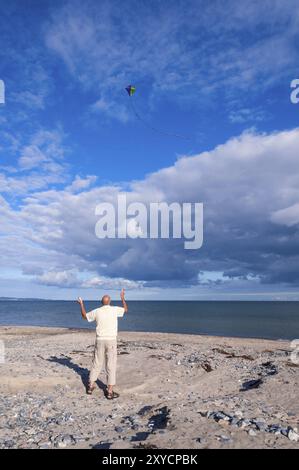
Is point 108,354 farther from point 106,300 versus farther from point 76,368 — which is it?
point 76,368

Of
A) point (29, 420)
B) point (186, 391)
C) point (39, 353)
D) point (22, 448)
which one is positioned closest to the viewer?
point (22, 448)

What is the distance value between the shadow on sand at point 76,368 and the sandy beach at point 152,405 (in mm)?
39

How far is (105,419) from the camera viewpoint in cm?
930

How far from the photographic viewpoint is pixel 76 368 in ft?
50.0

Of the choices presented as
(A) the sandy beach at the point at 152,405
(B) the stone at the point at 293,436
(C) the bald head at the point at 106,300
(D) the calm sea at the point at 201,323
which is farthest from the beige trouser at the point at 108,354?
(D) the calm sea at the point at 201,323

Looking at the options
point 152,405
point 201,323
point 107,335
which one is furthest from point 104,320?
point 201,323

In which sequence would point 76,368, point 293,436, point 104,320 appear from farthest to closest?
point 76,368 < point 104,320 < point 293,436

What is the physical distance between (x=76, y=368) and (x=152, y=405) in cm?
557

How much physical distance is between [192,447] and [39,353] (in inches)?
566

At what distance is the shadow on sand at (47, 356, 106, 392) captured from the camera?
512 inches

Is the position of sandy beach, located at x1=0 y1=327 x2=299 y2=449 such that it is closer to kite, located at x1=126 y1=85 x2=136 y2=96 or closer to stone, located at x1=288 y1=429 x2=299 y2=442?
stone, located at x1=288 y1=429 x2=299 y2=442
